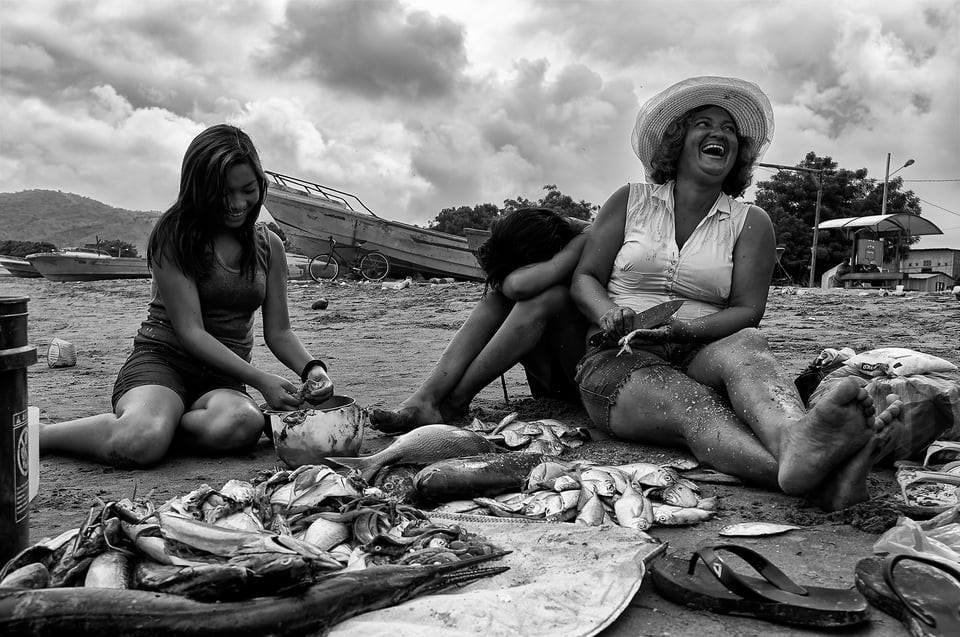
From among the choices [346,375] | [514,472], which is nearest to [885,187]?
[346,375]

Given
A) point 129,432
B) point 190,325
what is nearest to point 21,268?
point 190,325

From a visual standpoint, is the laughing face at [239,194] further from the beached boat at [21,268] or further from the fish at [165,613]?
the beached boat at [21,268]

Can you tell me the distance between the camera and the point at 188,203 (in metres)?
A: 3.10

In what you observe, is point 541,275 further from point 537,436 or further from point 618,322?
point 537,436

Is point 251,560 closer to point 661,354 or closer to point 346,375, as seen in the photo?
point 661,354

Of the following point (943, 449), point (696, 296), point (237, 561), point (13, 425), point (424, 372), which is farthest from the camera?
point (424, 372)

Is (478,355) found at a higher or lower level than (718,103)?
lower

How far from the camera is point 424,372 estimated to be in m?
5.52

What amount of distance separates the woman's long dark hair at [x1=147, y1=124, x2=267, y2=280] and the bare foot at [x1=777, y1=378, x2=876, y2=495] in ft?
7.56

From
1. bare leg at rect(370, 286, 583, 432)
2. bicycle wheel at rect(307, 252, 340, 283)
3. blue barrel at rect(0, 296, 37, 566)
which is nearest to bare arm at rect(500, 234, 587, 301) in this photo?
bare leg at rect(370, 286, 583, 432)

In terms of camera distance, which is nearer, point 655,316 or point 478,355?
point 655,316

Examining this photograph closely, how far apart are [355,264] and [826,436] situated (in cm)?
1537

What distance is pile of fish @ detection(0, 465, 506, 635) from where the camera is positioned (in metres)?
1.32

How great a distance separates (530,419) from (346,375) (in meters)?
2.23
